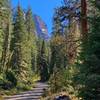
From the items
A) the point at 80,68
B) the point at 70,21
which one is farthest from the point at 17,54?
the point at 80,68

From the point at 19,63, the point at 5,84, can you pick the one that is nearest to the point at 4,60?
the point at 19,63

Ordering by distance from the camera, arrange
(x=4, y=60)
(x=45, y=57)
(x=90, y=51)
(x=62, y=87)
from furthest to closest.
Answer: (x=45, y=57)
(x=4, y=60)
(x=62, y=87)
(x=90, y=51)

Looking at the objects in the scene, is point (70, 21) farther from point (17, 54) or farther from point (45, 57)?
point (45, 57)

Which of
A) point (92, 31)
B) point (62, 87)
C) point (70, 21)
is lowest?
point (62, 87)

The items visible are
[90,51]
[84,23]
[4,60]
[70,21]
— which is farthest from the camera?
[4,60]

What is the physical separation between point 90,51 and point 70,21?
364 inches

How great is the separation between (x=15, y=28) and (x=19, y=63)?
20.3ft

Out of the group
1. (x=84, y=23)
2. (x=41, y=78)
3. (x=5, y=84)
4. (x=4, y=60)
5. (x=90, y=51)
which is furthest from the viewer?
(x=41, y=78)

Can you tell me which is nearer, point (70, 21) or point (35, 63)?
point (70, 21)

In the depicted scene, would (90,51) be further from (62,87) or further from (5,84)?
(5,84)

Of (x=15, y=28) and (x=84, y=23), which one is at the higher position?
(x=15, y=28)

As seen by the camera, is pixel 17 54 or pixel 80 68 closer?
pixel 80 68

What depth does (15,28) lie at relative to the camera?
70.3 m

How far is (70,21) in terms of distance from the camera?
2336 centimetres
